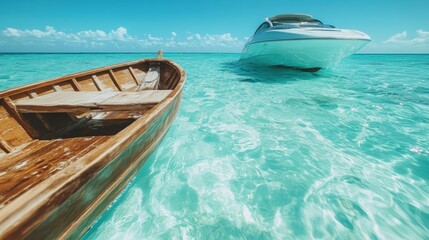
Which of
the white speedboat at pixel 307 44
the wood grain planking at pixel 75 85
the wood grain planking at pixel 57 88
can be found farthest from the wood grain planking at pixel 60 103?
the white speedboat at pixel 307 44

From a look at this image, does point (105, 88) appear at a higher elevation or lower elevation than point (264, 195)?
higher

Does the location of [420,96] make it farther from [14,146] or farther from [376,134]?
[14,146]

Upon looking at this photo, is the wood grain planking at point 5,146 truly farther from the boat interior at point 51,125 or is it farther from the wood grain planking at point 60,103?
the wood grain planking at point 60,103

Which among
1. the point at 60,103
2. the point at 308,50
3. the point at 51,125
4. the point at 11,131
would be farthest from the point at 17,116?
the point at 308,50

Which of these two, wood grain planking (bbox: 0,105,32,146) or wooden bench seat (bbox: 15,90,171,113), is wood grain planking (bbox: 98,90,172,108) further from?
wood grain planking (bbox: 0,105,32,146)

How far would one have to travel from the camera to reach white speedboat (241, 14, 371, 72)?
8.52m

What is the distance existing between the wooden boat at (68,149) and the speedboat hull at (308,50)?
6674 mm

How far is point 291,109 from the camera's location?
6441mm

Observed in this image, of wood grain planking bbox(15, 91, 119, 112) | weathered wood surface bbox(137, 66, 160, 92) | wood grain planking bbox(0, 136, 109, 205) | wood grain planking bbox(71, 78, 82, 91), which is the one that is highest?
wood grain planking bbox(15, 91, 119, 112)

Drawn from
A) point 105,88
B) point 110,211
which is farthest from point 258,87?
point 110,211

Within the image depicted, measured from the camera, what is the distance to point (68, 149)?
2727 millimetres

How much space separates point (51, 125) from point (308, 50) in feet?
32.4

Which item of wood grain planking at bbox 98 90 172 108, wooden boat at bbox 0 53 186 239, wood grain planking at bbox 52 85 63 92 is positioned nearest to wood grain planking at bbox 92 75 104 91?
wooden boat at bbox 0 53 186 239

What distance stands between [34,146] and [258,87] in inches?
337
